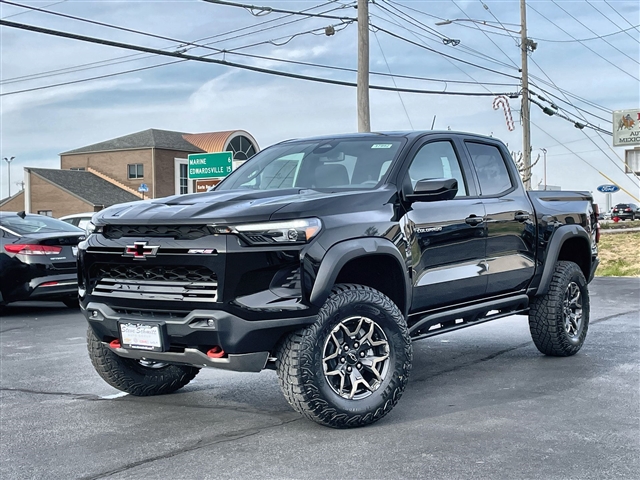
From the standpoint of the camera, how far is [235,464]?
4652 millimetres

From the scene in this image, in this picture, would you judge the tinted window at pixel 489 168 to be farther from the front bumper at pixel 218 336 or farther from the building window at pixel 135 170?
the building window at pixel 135 170

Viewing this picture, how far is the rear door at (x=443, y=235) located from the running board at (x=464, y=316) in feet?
0.31

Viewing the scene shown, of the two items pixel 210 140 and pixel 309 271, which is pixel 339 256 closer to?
pixel 309 271

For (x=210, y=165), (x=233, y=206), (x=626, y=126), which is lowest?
(x=233, y=206)

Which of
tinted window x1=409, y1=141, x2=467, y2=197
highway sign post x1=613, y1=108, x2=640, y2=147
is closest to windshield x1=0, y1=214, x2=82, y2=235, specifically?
tinted window x1=409, y1=141, x2=467, y2=197

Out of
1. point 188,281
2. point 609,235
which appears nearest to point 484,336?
point 188,281

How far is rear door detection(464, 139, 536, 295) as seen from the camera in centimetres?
699

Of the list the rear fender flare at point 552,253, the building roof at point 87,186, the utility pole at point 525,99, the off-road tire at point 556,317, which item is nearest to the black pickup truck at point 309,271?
the rear fender flare at point 552,253

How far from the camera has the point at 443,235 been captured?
20.7 ft

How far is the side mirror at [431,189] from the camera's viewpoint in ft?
19.3

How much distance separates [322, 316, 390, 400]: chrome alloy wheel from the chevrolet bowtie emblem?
1209 millimetres

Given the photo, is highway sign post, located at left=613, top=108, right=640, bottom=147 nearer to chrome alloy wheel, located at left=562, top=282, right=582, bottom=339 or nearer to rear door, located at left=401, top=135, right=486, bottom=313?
chrome alloy wheel, located at left=562, top=282, right=582, bottom=339

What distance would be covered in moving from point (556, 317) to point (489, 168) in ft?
5.15

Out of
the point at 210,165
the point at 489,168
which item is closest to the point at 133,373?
the point at 489,168
